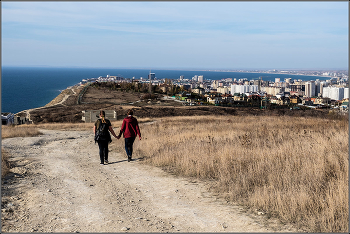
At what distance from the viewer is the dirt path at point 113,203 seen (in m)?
5.09

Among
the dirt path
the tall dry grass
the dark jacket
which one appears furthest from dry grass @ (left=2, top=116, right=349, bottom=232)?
the dark jacket

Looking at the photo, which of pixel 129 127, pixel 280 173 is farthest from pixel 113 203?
pixel 129 127

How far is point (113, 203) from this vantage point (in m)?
6.17

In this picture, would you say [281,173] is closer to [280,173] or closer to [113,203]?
[280,173]

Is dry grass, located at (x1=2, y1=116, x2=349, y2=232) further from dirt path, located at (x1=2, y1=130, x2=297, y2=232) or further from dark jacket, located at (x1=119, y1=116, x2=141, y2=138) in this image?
dark jacket, located at (x1=119, y1=116, x2=141, y2=138)

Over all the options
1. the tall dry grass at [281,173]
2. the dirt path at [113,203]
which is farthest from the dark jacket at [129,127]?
the dirt path at [113,203]

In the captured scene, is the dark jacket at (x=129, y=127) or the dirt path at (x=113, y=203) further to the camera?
the dark jacket at (x=129, y=127)

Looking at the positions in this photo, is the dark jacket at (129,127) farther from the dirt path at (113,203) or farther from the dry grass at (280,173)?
the dirt path at (113,203)

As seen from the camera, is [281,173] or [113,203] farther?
[281,173]

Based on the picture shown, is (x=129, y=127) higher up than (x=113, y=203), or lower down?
higher up

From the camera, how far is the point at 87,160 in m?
10.7

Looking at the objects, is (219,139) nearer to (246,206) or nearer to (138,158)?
(138,158)

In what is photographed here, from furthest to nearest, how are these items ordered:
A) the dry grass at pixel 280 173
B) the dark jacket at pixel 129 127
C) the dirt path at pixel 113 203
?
the dark jacket at pixel 129 127
the dry grass at pixel 280 173
the dirt path at pixel 113 203

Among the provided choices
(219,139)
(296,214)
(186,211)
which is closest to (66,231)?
(186,211)
